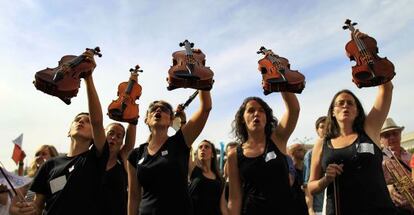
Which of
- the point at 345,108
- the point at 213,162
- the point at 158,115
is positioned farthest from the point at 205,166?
the point at 345,108

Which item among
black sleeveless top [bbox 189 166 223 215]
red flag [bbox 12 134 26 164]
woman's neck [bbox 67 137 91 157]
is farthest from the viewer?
red flag [bbox 12 134 26 164]

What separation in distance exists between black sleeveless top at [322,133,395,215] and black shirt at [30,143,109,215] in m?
2.26

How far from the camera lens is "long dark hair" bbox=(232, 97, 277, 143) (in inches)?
169

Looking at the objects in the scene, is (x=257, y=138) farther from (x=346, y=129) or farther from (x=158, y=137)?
(x=158, y=137)

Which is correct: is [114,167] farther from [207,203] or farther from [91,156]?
[207,203]

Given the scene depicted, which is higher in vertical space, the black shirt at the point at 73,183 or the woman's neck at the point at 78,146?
the woman's neck at the point at 78,146

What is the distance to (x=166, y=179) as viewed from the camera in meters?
3.83

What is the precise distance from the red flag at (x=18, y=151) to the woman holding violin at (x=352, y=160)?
8.67 metres

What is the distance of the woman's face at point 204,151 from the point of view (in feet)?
21.9

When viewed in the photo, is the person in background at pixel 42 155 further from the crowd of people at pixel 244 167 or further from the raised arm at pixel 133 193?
the raised arm at pixel 133 193

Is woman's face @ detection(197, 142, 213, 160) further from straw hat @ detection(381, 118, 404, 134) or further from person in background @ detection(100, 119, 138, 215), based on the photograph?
straw hat @ detection(381, 118, 404, 134)

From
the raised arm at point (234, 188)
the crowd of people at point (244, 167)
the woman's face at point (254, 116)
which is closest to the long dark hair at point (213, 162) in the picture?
the crowd of people at point (244, 167)

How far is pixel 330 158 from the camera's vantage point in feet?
12.5

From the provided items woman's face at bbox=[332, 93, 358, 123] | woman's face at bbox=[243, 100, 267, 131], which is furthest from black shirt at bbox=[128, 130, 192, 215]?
woman's face at bbox=[332, 93, 358, 123]
